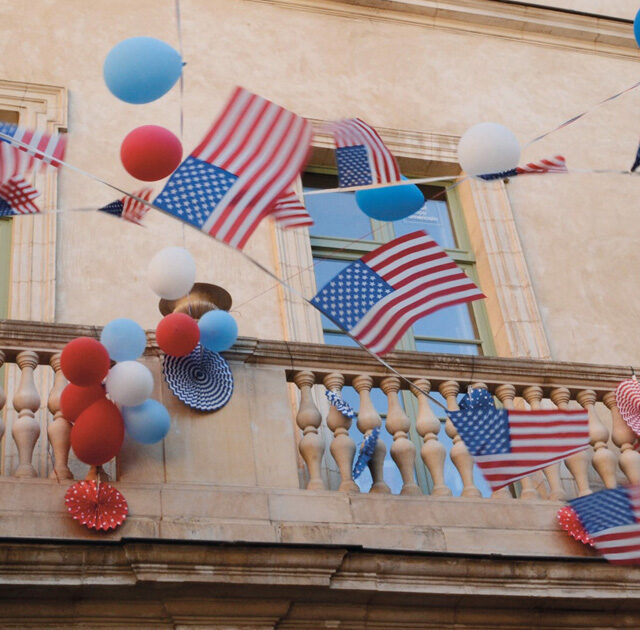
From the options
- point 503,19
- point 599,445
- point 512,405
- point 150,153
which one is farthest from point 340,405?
point 503,19

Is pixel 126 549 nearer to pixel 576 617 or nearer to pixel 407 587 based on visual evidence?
pixel 407 587

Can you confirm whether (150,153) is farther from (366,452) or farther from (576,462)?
(576,462)

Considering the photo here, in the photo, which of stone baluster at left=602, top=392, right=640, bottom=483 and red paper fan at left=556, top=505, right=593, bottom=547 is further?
stone baluster at left=602, top=392, right=640, bottom=483

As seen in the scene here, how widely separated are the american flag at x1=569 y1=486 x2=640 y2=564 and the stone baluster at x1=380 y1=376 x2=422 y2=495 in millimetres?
950

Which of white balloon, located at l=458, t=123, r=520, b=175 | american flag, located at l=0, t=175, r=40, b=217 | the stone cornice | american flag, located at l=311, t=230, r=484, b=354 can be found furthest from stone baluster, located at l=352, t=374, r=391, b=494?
the stone cornice

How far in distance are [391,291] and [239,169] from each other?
119cm

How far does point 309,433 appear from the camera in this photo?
7746mm

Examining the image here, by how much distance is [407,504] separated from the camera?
7.60m

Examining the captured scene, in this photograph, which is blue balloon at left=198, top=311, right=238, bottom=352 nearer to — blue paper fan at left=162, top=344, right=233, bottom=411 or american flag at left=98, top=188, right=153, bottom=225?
blue paper fan at left=162, top=344, right=233, bottom=411

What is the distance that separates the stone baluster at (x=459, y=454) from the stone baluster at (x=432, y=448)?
94 millimetres

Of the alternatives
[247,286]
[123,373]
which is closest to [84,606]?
[123,373]

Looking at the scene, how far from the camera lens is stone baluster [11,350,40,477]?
7098mm

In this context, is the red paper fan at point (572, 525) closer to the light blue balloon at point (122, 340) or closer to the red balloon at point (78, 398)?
the light blue balloon at point (122, 340)

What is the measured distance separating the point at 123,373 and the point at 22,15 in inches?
182
